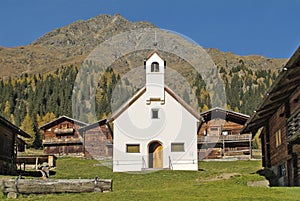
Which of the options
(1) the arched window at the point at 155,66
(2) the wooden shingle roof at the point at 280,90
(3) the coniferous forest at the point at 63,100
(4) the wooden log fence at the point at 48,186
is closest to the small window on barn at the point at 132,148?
(1) the arched window at the point at 155,66

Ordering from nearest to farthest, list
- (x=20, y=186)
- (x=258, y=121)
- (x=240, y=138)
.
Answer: (x=20, y=186) → (x=258, y=121) → (x=240, y=138)

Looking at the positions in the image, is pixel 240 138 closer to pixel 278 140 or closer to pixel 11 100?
pixel 278 140

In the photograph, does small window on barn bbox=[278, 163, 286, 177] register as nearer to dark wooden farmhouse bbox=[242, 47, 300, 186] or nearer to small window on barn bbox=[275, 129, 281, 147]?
dark wooden farmhouse bbox=[242, 47, 300, 186]

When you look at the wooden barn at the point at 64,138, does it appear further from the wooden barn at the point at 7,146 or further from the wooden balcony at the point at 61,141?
the wooden barn at the point at 7,146

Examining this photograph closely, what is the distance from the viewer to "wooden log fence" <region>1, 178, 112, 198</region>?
1014 inches

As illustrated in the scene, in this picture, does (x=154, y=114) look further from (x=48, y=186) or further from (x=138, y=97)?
(x=48, y=186)

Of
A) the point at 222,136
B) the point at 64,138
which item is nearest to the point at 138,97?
the point at 222,136

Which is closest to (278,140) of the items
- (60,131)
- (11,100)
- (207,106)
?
(60,131)

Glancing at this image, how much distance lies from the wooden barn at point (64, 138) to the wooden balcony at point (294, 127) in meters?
56.1

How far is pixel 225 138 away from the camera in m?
65.2

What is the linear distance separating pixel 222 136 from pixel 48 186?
42.0 meters

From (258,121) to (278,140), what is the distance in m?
3.80

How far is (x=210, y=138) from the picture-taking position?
66.4 metres

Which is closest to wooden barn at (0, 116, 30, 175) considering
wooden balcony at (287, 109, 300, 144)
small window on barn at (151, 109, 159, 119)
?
small window on barn at (151, 109, 159, 119)
